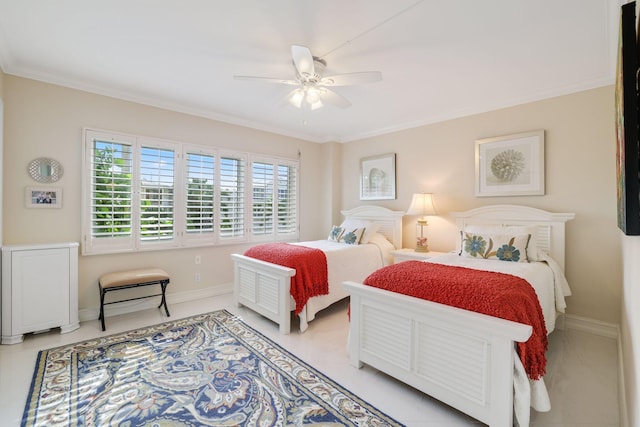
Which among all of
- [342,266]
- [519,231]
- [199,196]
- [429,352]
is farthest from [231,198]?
[519,231]

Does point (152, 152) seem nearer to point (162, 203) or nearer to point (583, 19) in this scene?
point (162, 203)

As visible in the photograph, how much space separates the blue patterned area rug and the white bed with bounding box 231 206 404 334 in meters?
0.38

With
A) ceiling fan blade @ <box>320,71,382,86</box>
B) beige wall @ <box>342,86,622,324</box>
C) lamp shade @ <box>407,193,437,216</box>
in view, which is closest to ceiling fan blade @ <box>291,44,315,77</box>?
ceiling fan blade @ <box>320,71,382,86</box>

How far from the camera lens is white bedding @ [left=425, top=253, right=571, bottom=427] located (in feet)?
5.14

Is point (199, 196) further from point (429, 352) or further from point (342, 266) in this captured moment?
point (429, 352)

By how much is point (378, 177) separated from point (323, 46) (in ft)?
9.01

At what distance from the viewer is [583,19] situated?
6.63 ft

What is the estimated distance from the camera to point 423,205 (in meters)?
3.95

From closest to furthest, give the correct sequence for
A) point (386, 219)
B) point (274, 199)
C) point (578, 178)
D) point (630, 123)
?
point (630, 123) → point (578, 178) → point (386, 219) → point (274, 199)

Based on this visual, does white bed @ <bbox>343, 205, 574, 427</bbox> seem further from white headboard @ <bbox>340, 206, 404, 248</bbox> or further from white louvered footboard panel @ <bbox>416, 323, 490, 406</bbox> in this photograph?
white headboard @ <bbox>340, 206, 404, 248</bbox>

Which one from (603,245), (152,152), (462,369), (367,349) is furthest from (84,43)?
(603,245)

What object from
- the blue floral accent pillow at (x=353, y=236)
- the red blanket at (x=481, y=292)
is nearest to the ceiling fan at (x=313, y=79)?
the red blanket at (x=481, y=292)

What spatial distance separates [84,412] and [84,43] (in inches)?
109

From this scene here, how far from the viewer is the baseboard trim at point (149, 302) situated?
325 cm
